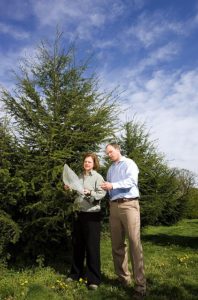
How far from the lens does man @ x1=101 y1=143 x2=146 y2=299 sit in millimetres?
5582

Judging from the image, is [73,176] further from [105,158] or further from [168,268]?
[105,158]

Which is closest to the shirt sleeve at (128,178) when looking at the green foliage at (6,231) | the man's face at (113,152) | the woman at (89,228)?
the man's face at (113,152)

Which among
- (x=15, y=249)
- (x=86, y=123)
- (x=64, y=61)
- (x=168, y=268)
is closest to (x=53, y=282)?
(x=15, y=249)

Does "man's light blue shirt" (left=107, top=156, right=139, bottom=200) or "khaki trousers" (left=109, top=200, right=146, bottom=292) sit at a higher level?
"man's light blue shirt" (left=107, top=156, right=139, bottom=200)

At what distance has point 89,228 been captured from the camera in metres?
6.18

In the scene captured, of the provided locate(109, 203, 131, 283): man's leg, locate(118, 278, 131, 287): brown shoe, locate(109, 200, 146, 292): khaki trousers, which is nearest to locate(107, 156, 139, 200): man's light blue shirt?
locate(109, 200, 146, 292): khaki trousers

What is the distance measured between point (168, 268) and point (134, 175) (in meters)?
2.70

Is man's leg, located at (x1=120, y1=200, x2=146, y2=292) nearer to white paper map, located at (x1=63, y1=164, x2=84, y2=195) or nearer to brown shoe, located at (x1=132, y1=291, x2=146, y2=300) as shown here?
brown shoe, located at (x1=132, y1=291, x2=146, y2=300)

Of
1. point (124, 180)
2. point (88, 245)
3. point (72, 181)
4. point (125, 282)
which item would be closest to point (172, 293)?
point (125, 282)

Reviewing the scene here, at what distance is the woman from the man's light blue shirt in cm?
35

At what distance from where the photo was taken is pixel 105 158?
10367 mm

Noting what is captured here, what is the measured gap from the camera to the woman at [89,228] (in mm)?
6098

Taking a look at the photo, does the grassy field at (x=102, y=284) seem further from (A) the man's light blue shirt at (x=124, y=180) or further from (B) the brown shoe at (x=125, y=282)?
(A) the man's light blue shirt at (x=124, y=180)

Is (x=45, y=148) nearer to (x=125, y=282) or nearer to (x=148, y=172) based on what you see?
(x=125, y=282)
